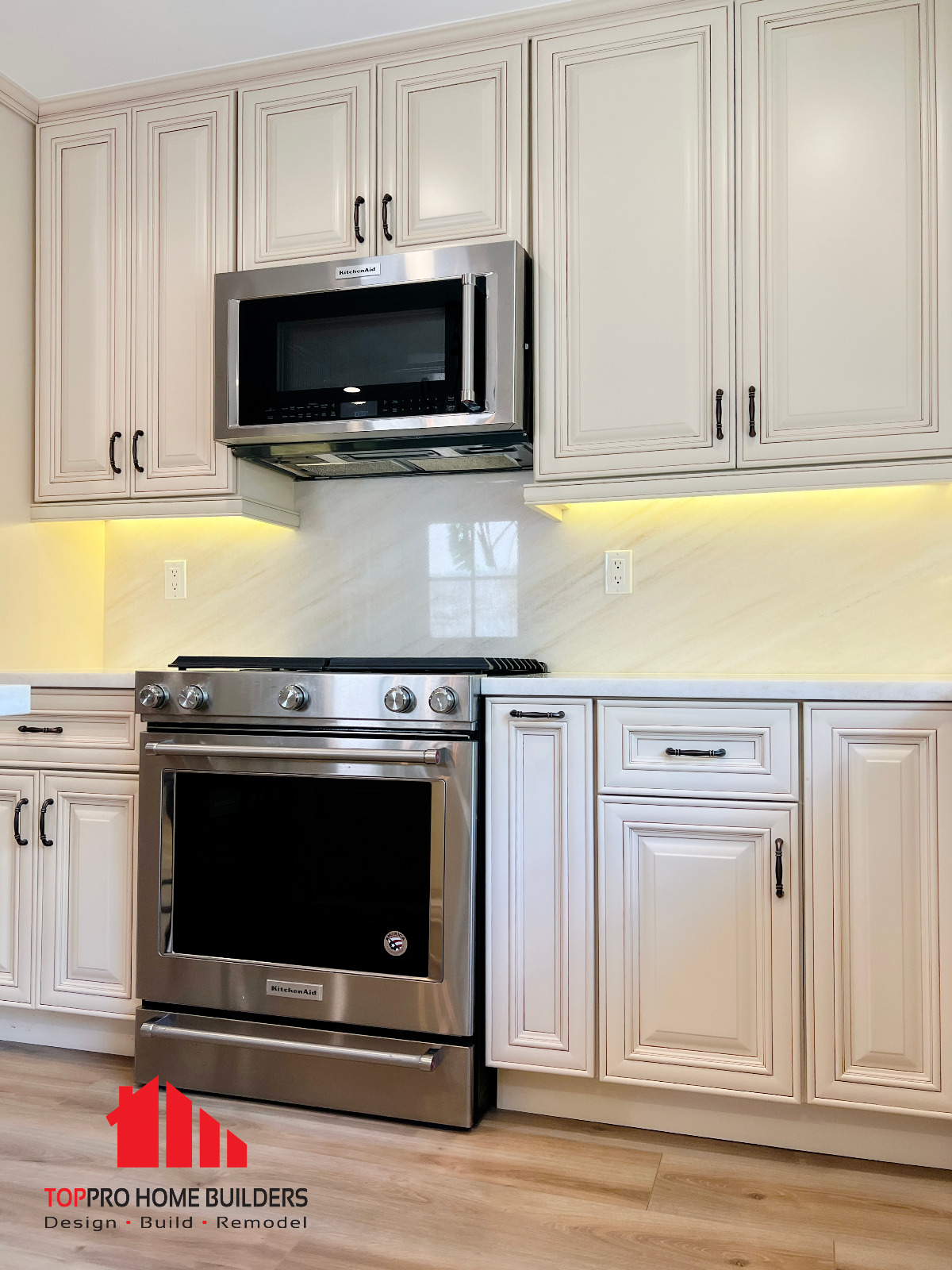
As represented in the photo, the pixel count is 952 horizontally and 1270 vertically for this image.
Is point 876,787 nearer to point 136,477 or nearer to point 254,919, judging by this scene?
point 254,919

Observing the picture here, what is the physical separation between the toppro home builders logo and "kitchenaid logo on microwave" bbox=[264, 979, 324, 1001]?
28cm

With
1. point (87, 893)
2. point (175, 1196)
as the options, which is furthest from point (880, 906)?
point (87, 893)

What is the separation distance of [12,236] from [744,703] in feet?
7.39

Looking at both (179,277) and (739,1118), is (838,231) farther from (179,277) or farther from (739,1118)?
(739,1118)

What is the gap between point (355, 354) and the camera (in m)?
2.38

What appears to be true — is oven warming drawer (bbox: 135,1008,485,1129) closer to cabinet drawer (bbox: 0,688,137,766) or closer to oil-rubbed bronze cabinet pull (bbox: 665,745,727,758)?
cabinet drawer (bbox: 0,688,137,766)

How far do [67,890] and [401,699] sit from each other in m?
1.02

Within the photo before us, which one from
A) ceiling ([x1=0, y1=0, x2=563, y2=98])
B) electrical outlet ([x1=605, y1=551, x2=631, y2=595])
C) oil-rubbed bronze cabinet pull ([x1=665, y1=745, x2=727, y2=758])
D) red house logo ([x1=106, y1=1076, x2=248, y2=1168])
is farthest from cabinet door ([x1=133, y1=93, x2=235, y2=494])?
red house logo ([x1=106, y1=1076, x2=248, y2=1168])

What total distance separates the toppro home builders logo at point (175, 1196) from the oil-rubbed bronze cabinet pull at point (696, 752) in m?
1.05

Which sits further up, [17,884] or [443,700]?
[443,700]

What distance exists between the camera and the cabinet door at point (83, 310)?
2.69m

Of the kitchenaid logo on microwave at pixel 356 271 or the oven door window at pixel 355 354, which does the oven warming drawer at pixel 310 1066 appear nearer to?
the oven door window at pixel 355 354

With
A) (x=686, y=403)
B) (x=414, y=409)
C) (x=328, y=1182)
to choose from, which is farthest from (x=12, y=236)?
(x=328, y=1182)

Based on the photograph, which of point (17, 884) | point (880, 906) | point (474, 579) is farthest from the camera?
point (474, 579)
